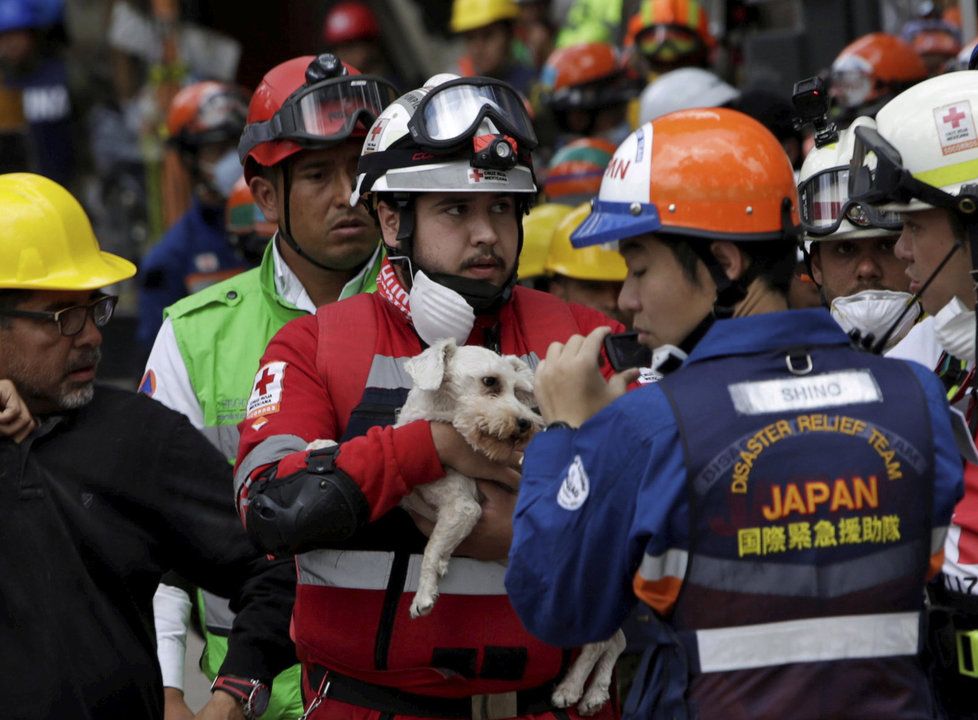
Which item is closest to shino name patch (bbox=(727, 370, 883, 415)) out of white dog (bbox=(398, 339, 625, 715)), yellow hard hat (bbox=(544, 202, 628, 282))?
white dog (bbox=(398, 339, 625, 715))

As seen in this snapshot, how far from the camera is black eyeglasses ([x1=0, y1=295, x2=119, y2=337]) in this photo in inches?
156

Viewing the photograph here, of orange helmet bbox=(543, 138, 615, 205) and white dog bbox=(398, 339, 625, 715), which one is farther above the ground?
white dog bbox=(398, 339, 625, 715)

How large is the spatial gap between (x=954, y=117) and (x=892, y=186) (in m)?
0.23

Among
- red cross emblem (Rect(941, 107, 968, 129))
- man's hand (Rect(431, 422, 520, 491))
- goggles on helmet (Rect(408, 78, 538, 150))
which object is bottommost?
man's hand (Rect(431, 422, 520, 491))

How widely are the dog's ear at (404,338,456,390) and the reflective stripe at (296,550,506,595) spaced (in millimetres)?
415

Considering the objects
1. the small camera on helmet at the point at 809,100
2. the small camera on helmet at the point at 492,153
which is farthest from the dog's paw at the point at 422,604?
the small camera on helmet at the point at 809,100

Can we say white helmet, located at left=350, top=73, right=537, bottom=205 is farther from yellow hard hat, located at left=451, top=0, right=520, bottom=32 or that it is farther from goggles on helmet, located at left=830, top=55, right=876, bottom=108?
yellow hard hat, located at left=451, top=0, right=520, bottom=32

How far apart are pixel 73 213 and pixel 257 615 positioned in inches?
46.3

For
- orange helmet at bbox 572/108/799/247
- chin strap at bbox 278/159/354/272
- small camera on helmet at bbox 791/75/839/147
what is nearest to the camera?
orange helmet at bbox 572/108/799/247

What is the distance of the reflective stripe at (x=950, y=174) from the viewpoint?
146 inches

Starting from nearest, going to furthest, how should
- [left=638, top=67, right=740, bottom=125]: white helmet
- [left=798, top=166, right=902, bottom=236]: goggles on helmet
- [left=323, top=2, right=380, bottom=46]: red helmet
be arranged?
[left=798, top=166, right=902, bottom=236]: goggles on helmet → [left=638, top=67, right=740, bottom=125]: white helmet → [left=323, top=2, right=380, bottom=46]: red helmet

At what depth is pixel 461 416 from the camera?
11.5ft

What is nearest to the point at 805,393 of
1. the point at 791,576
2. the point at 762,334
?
the point at 762,334

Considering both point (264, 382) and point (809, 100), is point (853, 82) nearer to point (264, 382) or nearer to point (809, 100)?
point (809, 100)
